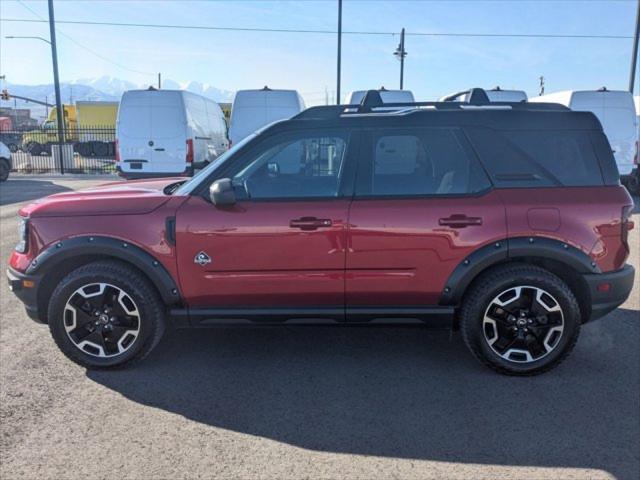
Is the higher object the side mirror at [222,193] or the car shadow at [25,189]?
the side mirror at [222,193]

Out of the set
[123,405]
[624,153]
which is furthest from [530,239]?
[624,153]

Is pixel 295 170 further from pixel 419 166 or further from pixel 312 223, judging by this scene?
pixel 419 166

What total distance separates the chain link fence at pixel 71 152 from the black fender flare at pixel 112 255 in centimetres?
2158

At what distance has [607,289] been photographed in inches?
155

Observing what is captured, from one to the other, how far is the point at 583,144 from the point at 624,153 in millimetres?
11998

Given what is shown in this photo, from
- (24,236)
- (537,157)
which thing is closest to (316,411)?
(537,157)

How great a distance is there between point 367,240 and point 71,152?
83.8 ft

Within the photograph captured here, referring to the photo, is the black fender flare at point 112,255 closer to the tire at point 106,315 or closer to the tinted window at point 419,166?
the tire at point 106,315

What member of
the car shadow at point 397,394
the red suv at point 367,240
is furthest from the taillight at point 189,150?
the red suv at point 367,240

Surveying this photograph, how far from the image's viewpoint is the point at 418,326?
4.00 meters

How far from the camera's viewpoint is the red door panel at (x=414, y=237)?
12.5 feet

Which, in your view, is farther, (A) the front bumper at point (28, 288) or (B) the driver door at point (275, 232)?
(A) the front bumper at point (28, 288)

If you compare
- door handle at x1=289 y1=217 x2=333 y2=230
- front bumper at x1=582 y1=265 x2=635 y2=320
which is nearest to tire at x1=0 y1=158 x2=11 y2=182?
door handle at x1=289 y1=217 x2=333 y2=230

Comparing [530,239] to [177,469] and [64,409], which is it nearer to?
[177,469]
